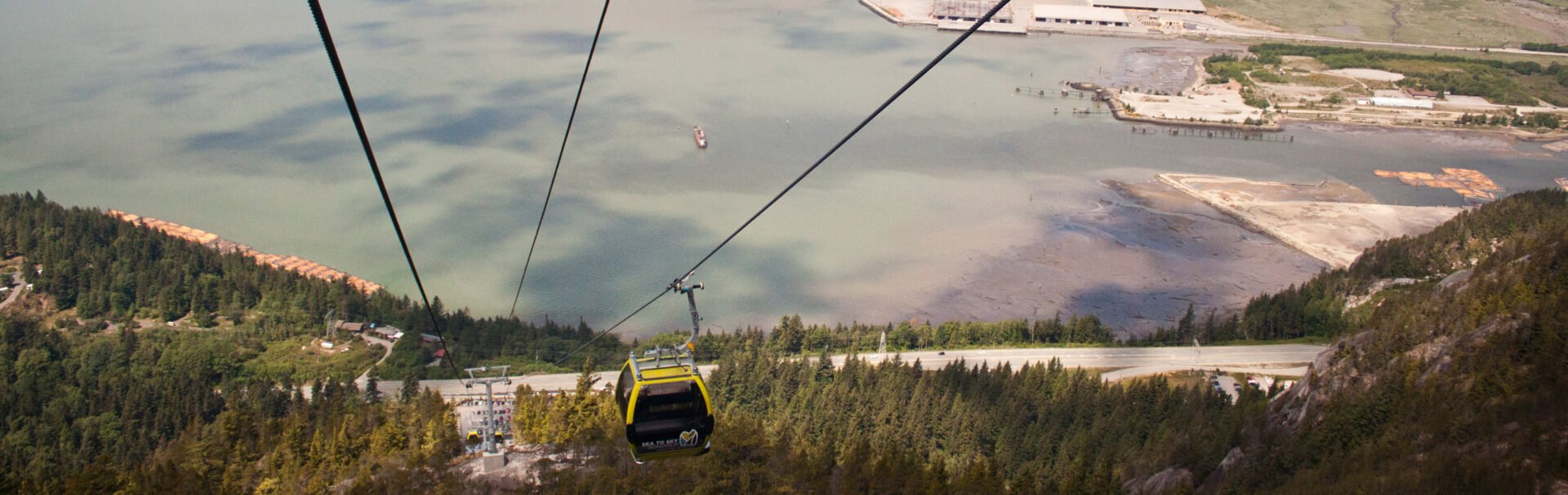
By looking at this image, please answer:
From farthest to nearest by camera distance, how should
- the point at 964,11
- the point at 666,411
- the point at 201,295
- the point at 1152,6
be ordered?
the point at 1152,6 → the point at 964,11 → the point at 201,295 → the point at 666,411

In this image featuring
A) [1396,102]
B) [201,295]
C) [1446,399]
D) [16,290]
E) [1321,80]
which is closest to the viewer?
[1446,399]

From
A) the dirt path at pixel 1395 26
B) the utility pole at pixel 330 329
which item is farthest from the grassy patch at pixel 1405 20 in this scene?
the utility pole at pixel 330 329

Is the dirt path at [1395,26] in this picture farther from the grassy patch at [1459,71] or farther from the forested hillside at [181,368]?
the forested hillside at [181,368]

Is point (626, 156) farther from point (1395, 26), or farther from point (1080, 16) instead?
point (1395, 26)

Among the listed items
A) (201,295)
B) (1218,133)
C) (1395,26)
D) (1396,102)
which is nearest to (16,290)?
(201,295)

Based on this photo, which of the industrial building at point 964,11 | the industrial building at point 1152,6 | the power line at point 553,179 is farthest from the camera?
the industrial building at point 1152,6

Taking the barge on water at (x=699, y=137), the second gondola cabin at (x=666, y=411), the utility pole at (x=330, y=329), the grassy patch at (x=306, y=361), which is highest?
the barge on water at (x=699, y=137)
